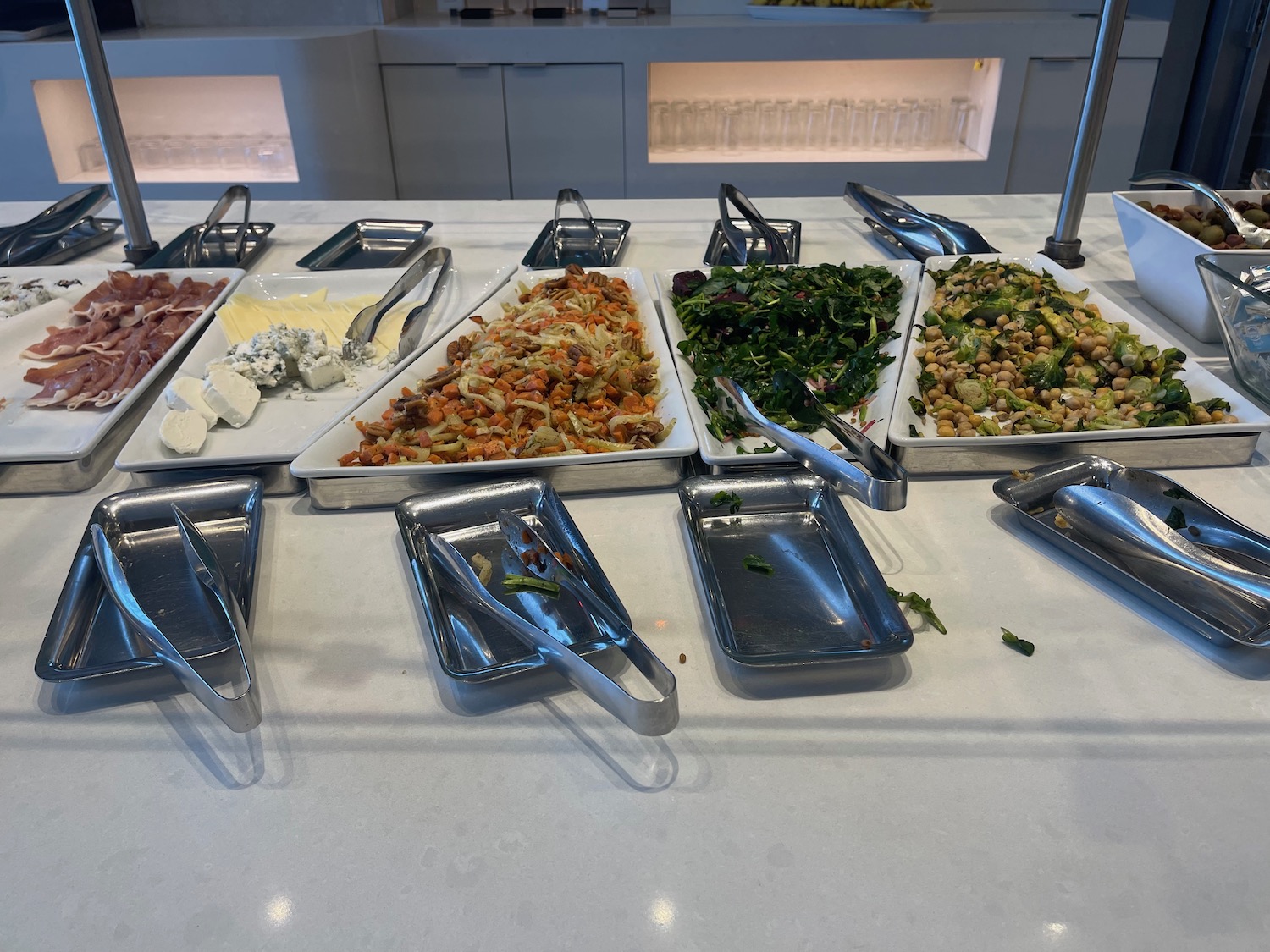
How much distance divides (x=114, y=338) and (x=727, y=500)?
87 centimetres

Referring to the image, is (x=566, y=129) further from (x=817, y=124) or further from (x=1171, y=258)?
(x=1171, y=258)

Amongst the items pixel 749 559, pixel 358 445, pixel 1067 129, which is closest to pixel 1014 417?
pixel 749 559

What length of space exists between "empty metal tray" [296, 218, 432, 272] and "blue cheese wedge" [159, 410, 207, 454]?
0.58 metres

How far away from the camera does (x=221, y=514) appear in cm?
86

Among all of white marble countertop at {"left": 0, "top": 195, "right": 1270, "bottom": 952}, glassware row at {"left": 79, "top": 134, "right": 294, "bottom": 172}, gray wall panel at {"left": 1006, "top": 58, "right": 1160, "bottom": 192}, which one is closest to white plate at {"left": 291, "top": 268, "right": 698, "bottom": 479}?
white marble countertop at {"left": 0, "top": 195, "right": 1270, "bottom": 952}

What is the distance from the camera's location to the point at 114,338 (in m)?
1.17

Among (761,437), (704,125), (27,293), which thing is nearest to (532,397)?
(761,437)

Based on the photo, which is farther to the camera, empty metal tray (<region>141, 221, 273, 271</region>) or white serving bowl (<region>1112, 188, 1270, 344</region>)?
empty metal tray (<region>141, 221, 273, 271</region>)

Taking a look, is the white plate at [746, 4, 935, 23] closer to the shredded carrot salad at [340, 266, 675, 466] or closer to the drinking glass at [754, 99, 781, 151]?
the drinking glass at [754, 99, 781, 151]

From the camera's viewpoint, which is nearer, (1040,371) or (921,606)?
(921,606)

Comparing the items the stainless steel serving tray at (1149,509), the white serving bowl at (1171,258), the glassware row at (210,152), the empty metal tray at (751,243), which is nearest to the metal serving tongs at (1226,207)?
the white serving bowl at (1171,258)

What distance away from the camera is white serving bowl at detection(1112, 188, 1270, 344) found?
1177mm

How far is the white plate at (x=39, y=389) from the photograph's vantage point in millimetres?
932

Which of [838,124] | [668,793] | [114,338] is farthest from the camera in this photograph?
[838,124]
